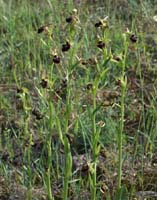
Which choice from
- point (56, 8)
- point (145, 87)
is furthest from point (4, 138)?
point (56, 8)

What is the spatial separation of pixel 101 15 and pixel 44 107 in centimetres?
110

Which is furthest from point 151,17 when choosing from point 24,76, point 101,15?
point 24,76

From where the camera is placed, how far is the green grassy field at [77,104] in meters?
1.62

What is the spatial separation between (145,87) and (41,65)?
50 cm

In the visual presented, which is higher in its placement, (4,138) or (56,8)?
(56,8)

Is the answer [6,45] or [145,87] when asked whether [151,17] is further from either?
[6,45]

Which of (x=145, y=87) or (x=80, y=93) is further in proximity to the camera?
(x=145, y=87)

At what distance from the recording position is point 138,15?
3.11 metres

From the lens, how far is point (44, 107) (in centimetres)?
233

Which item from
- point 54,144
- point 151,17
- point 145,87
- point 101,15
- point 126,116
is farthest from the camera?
point 101,15

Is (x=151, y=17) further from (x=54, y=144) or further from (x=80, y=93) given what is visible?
(x=54, y=144)

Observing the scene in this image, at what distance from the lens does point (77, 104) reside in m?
2.34

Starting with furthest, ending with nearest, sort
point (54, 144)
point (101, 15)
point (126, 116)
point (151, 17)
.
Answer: point (101, 15), point (151, 17), point (126, 116), point (54, 144)

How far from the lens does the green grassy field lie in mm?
1618
